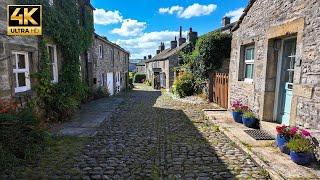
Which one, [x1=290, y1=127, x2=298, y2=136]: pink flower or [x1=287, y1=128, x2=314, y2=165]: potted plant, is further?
[x1=290, y1=127, x2=298, y2=136]: pink flower

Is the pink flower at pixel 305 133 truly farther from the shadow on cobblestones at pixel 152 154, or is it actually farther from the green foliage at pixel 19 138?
the green foliage at pixel 19 138

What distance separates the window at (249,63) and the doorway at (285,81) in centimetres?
180

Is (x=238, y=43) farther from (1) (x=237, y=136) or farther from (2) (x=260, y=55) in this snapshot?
(1) (x=237, y=136)

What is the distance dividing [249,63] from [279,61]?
2042mm

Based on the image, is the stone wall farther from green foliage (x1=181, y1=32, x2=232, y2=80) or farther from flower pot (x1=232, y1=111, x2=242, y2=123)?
green foliage (x1=181, y1=32, x2=232, y2=80)

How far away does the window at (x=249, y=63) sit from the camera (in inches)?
345

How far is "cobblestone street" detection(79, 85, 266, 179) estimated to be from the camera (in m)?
4.71

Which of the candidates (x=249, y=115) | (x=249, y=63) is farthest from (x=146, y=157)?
(x=249, y=63)

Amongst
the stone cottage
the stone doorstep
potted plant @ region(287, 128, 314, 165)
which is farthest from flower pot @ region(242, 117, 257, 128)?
the stone cottage

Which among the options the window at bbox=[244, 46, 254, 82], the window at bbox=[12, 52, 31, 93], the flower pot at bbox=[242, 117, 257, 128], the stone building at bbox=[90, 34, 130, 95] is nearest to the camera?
the window at bbox=[12, 52, 31, 93]

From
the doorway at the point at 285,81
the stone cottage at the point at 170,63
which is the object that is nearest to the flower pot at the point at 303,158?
the doorway at the point at 285,81

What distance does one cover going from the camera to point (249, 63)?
898 centimetres

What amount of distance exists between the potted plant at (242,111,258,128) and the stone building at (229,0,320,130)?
282 millimetres

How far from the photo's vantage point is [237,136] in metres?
6.64
